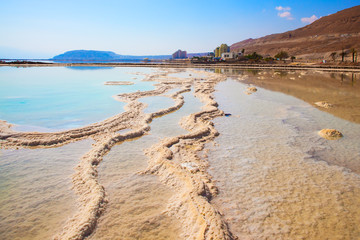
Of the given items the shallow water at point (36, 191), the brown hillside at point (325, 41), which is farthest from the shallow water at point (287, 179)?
the brown hillside at point (325, 41)

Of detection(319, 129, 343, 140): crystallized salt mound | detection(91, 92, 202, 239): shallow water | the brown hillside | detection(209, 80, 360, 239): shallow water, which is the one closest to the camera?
detection(91, 92, 202, 239): shallow water

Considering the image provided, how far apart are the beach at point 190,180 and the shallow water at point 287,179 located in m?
0.02

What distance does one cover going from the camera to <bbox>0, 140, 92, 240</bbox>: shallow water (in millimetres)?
4113

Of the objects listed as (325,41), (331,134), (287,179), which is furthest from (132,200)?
(325,41)

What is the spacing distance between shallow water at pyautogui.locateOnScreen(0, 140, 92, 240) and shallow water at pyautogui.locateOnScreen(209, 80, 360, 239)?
331 cm

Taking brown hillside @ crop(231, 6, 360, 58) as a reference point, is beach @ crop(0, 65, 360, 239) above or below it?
below

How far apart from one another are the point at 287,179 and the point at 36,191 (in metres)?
6.02

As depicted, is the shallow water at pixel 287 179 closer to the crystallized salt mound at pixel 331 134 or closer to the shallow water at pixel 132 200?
the crystallized salt mound at pixel 331 134

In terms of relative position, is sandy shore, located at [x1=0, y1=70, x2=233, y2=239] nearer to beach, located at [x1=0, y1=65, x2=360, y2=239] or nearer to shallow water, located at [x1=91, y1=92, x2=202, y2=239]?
beach, located at [x1=0, y1=65, x2=360, y2=239]

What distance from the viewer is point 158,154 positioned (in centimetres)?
707

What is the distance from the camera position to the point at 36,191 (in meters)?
5.16

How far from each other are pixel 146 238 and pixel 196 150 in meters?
3.99


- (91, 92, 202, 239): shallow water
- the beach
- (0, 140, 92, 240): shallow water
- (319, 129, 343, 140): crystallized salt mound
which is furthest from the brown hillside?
(0, 140, 92, 240): shallow water

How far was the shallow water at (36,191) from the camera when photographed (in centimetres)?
411
